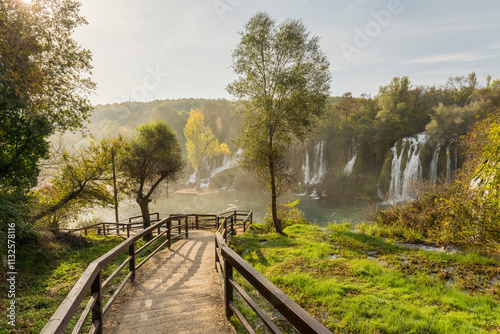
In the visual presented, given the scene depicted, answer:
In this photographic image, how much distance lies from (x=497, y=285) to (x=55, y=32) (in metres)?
14.8

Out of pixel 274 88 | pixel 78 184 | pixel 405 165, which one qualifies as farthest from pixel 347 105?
pixel 78 184

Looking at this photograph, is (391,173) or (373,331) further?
(391,173)

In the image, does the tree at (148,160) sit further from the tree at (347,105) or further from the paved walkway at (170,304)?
the tree at (347,105)

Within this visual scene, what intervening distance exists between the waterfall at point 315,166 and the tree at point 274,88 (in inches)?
1086

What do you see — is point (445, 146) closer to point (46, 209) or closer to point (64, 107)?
point (64, 107)

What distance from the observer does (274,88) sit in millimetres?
11367

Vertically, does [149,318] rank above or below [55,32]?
below

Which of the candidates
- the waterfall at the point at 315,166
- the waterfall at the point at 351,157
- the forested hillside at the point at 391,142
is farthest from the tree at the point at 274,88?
the waterfall at the point at 315,166

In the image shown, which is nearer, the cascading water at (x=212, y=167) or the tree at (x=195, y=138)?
the tree at (x=195, y=138)

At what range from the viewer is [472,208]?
716 centimetres

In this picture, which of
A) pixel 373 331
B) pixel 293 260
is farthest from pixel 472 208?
pixel 373 331

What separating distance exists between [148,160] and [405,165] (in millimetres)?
27354

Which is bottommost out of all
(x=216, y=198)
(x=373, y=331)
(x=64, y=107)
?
(x=216, y=198)

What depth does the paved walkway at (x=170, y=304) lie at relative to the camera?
2.96 m
